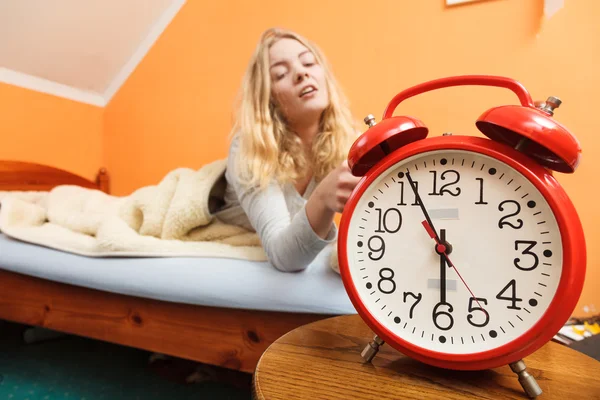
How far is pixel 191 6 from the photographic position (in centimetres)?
164

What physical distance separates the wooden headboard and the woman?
1.09 m

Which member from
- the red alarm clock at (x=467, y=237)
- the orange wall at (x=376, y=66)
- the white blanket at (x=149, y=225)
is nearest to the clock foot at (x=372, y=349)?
the red alarm clock at (x=467, y=237)

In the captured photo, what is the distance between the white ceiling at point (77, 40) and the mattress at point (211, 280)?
109 centimetres

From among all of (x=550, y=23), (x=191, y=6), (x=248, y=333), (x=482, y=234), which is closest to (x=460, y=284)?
(x=482, y=234)

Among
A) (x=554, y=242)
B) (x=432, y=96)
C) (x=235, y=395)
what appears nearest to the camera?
(x=554, y=242)

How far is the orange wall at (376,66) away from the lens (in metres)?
1.10

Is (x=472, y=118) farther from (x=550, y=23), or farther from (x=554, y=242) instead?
(x=554, y=242)

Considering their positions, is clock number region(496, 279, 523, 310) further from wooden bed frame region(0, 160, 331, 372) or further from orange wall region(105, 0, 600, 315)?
orange wall region(105, 0, 600, 315)

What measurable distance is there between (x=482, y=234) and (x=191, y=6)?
5.48 ft

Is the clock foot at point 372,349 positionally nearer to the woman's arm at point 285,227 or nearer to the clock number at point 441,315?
the clock number at point 441,315

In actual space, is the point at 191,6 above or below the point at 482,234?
above

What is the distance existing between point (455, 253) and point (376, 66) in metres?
1.10

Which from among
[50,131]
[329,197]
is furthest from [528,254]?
[50,131]

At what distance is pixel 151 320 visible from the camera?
77 centimetres
